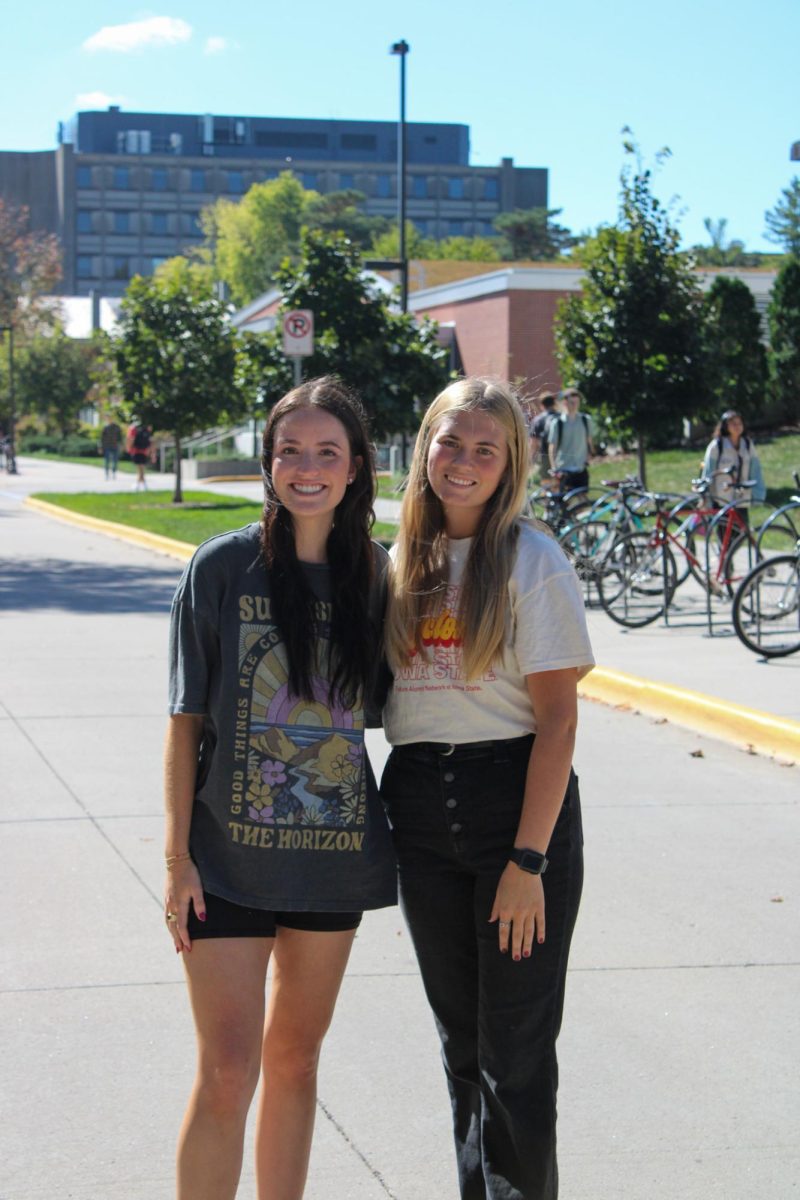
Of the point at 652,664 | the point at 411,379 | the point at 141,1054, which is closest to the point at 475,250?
the point at 411,379

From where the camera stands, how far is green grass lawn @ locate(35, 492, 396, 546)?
21.1 meters

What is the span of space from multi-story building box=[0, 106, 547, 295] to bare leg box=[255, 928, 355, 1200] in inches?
5887

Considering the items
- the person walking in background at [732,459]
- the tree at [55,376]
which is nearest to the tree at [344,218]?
the tree at [55,376]

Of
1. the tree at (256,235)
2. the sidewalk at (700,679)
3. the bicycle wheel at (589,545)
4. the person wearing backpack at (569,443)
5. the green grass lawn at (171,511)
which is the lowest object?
the sidewalk at (700,679)

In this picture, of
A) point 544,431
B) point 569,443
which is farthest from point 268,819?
point 544,431

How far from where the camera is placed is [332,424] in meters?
2.99

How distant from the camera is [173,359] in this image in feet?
90.1

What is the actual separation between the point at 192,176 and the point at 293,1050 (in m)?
159

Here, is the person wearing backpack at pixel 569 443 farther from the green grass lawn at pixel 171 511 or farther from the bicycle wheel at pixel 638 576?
the bicycle wheel at pixel 638 576

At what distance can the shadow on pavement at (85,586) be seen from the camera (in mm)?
14453

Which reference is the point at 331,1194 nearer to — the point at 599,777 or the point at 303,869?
the point at 303,869

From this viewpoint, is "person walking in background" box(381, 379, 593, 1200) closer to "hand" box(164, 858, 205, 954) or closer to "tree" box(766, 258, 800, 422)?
"hand" box(164, 858, 205, 954)

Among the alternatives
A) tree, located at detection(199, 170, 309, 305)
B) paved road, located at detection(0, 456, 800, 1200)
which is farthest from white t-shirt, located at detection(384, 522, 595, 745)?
tree, located at detection(199, 170, 309, 305)

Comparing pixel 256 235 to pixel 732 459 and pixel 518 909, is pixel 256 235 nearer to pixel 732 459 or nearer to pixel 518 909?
pixel 732 459
